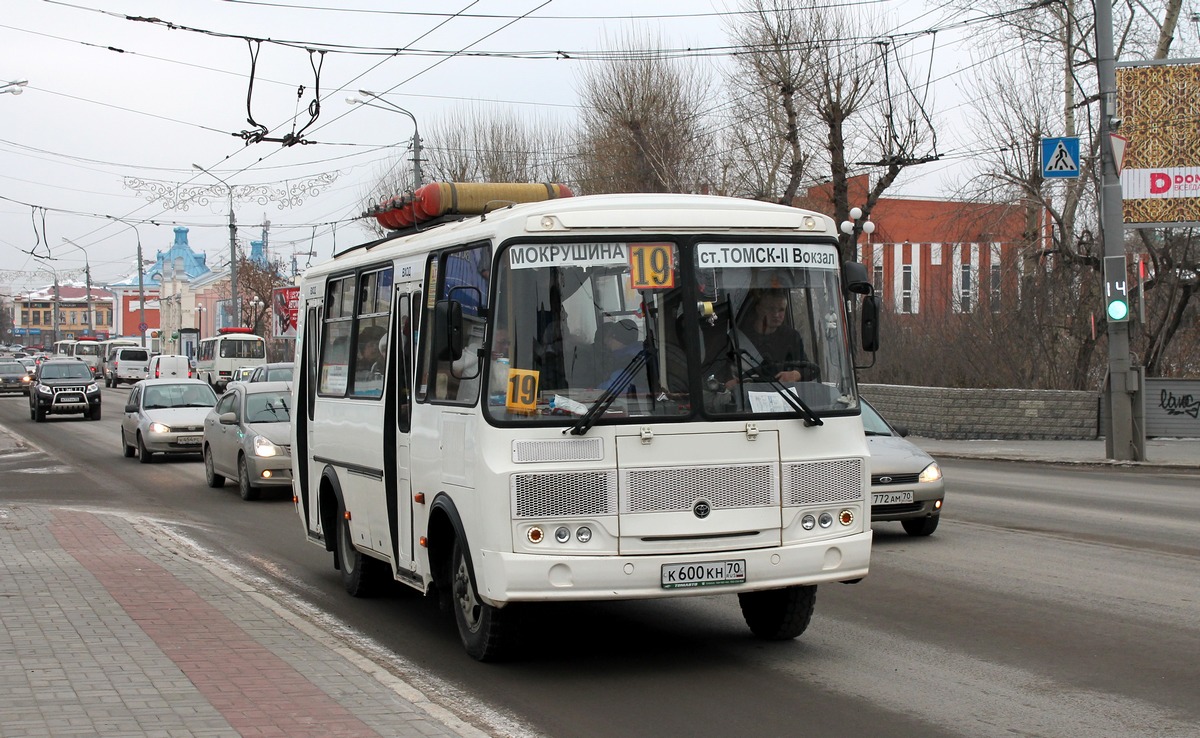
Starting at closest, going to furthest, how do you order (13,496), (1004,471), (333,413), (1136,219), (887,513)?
(333,413)
(887,513)
(13,496)
(1004,471)
(1136,219)

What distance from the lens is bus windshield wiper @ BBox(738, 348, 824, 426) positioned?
7703mm

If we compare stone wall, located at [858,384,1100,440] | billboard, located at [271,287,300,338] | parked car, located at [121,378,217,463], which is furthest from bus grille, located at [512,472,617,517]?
billboard, located at [271,287,300,338]

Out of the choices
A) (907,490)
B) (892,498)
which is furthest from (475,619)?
(907,490)

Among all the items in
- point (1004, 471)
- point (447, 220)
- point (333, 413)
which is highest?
point (447, 220)

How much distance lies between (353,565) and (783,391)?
4.25m

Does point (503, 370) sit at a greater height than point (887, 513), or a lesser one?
greater

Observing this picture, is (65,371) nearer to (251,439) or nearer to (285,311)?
(285,311)

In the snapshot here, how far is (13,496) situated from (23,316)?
18568 centimetres

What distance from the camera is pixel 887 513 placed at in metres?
13.1

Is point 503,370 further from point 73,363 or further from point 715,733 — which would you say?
point 73,363

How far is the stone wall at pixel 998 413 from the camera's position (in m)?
29.7

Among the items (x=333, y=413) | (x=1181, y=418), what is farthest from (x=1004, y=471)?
(x=333, y=413)

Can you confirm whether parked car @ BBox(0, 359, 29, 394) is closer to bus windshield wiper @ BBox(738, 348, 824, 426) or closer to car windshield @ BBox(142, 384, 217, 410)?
car windshield @ BBox(142, 384, 217, 410)

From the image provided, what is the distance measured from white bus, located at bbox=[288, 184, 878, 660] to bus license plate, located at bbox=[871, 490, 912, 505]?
15.9 ft
